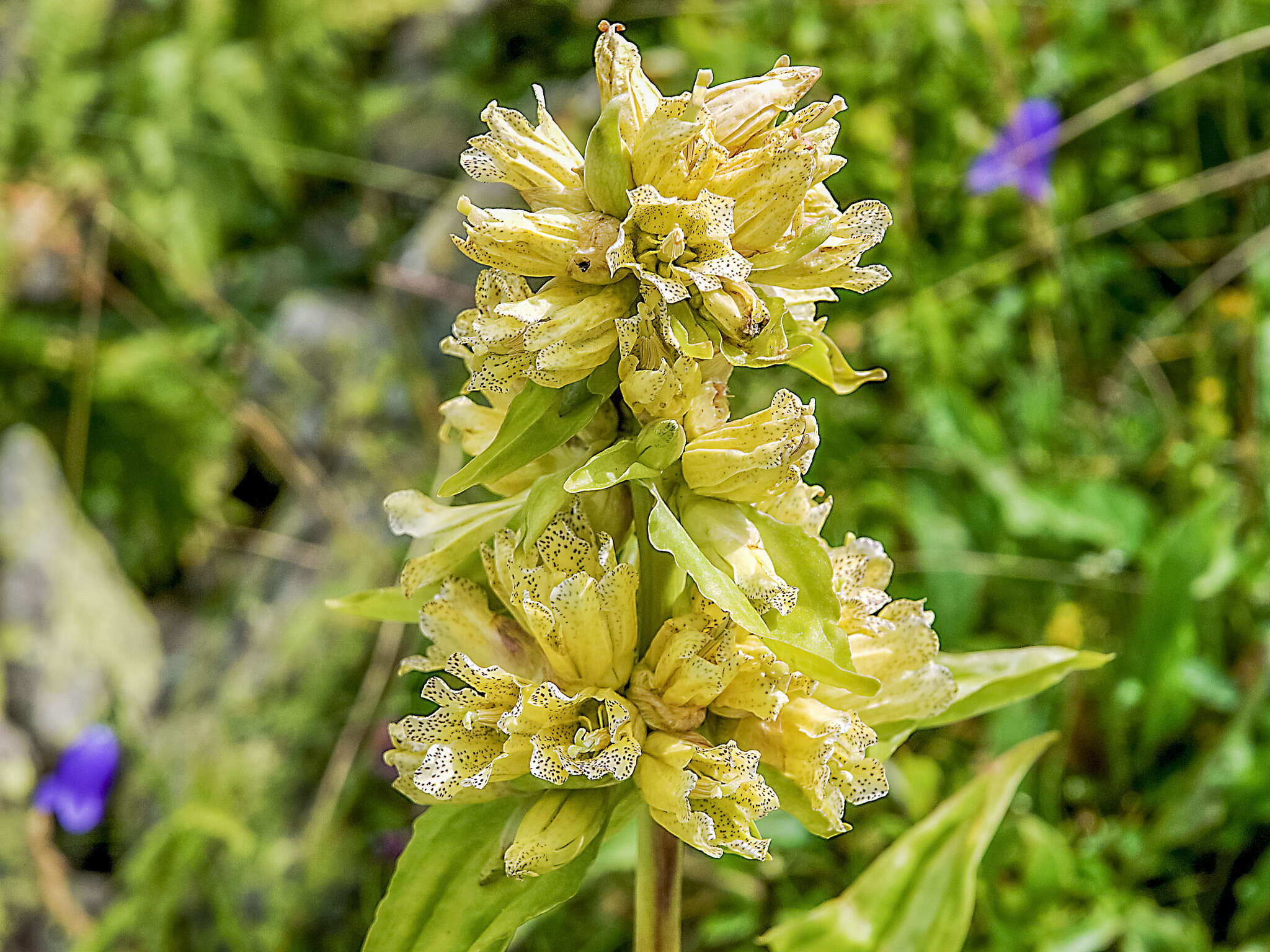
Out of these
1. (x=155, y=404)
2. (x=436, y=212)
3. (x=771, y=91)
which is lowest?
(x=155, y=404)

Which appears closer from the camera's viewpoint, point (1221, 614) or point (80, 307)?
point (1221, 614)

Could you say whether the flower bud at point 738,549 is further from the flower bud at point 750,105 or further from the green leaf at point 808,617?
the flower bud at point 750,105

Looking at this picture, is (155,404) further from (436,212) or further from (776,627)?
(776,627)

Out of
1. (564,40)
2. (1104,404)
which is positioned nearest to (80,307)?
(564,40)

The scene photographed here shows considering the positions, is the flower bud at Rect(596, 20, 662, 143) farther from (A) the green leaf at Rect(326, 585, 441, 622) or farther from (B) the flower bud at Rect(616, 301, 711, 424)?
(A) the green leaf at Rect(326, 585, 441, 622)

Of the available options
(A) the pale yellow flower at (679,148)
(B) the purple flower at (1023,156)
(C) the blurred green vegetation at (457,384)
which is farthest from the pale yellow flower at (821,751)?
(B) the purple flower at (1023,156)

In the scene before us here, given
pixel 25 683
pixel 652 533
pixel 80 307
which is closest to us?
pixel 652 533

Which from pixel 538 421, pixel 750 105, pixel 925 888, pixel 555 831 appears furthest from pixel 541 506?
pixel 925 888

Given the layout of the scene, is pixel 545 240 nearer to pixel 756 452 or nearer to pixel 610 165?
pixel 610 165
